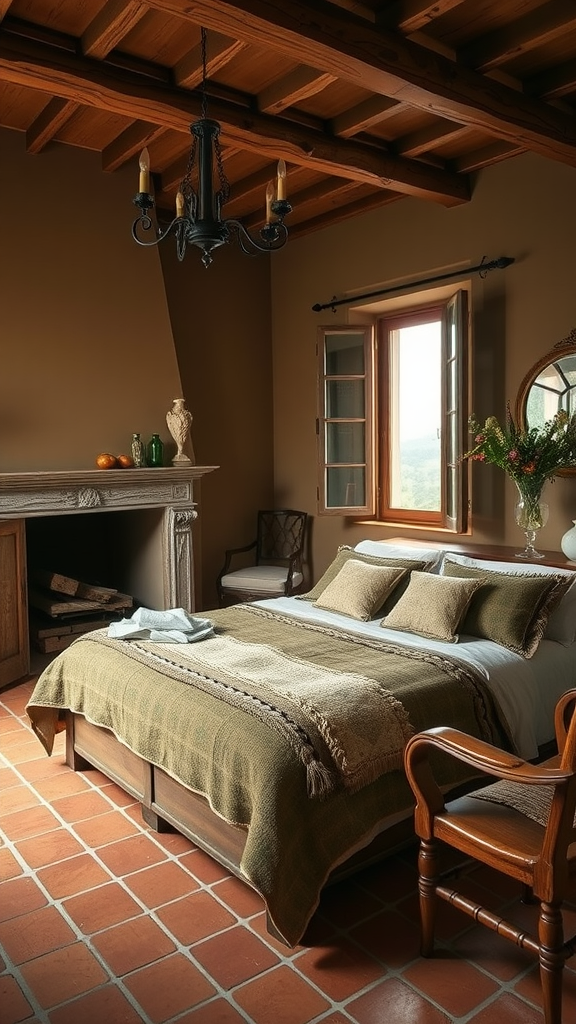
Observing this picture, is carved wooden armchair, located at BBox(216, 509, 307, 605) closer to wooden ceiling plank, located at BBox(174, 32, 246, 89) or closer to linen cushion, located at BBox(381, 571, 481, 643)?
linen cushion, located at BBox(381, 571, 481, 643)

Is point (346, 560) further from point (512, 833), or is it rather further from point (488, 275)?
point (512, 833)

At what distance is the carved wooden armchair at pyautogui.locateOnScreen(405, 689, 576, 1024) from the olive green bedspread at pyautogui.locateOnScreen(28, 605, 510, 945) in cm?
29

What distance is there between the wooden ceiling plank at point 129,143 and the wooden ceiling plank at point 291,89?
2.29 feet

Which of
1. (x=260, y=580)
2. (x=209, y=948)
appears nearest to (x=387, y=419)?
(x=260, y=580)

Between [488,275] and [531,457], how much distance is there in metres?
1.33

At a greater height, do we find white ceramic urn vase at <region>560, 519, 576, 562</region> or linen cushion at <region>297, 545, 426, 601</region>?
white ceramic urn vase at <region>560, 519, 576, 562</region>

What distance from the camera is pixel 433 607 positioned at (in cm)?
337

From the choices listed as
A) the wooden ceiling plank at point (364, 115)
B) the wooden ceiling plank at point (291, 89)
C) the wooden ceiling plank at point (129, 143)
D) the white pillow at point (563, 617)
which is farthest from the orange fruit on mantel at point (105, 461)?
the white pillow at point (563, 617)

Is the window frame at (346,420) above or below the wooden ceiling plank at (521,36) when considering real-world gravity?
below

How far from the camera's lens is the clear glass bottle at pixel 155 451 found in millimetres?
5051

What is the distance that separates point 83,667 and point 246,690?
876 mm

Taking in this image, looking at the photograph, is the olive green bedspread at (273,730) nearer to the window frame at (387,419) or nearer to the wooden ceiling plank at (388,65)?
the window frame at (387,419)

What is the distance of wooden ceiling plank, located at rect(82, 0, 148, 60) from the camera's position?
298cm

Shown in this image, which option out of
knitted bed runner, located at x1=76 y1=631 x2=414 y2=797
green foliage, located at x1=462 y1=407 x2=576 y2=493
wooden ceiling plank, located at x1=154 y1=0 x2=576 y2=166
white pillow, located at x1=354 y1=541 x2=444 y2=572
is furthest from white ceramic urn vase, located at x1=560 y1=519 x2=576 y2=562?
wooden ceiling plank, located at x1=154 y1=0 x2=576 y2=166
